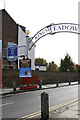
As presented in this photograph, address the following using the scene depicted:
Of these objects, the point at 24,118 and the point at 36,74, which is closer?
the point at 24,118

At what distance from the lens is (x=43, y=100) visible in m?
6.74

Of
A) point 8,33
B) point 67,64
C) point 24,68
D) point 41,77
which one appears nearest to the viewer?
point 24,68

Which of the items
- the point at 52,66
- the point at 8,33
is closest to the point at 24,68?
the point at 8,33

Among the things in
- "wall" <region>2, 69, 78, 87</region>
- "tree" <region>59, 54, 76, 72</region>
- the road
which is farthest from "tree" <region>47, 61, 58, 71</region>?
the road

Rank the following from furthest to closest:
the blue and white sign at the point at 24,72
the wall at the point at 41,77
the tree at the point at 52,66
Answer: the tree at the point at 52,66 < the wall at the point at 41,77 < the blue and white sign at the point at 24,72

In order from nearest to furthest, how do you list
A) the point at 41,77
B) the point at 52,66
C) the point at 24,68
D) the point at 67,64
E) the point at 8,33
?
the point at 24,68, the point at 41,77, the point at 8,33, the point at 67,64, the point at 52,66

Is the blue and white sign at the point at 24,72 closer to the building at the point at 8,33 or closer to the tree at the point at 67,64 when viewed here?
Answer: the building at the point at 8,33

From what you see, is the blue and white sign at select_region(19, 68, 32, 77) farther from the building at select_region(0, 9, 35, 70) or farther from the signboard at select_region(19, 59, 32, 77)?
the building at select_region(0, 9, 35, 70)

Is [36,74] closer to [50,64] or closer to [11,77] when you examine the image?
[11,77]

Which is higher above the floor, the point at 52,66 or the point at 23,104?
the point at 52,66

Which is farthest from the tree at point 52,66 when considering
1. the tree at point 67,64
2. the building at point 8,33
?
the building at point 8,33

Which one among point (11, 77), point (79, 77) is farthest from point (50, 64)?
point (11, 77)

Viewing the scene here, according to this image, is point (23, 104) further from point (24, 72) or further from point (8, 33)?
point (8, 33)

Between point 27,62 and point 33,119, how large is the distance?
1395cm
